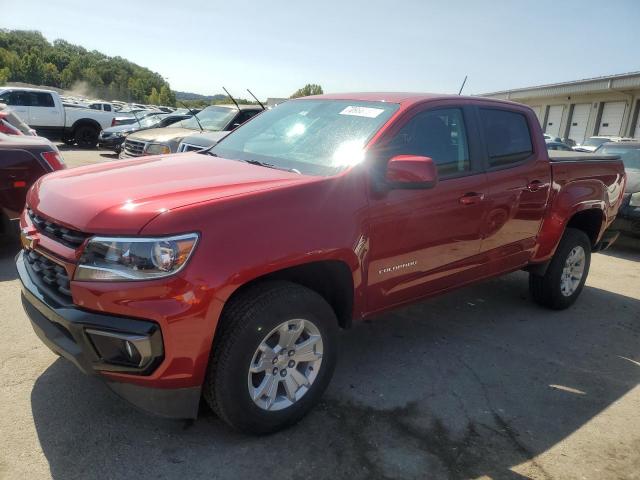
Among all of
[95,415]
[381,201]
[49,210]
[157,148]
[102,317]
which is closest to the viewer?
[102,317]

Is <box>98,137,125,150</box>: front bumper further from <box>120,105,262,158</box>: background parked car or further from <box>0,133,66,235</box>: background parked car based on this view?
<box>0,133,66,235</box>: background parked car

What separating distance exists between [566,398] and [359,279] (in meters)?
1.69

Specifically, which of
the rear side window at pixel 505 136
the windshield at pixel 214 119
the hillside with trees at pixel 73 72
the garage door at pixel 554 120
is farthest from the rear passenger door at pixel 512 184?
the hillside with trees at pixel 73 72

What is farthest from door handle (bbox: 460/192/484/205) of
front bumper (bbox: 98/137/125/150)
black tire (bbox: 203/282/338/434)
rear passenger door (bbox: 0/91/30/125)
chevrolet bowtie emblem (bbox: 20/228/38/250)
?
rear passenger door (bbox: 0/91/30/125)

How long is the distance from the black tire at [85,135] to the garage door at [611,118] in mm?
25746

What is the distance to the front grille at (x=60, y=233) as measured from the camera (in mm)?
2395

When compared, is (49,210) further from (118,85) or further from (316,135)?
(118,85)

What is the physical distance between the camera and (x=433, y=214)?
3.35 m

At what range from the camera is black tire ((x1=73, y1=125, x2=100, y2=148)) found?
18016 millimetres

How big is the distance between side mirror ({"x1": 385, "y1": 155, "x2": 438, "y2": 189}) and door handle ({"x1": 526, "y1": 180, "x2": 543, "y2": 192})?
1550 millimetres

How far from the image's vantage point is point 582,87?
29484 mm

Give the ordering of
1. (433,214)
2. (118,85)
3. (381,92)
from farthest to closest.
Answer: (118,85) < (381,92) < (433,214)

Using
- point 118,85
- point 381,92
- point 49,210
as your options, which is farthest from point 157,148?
point 118,85

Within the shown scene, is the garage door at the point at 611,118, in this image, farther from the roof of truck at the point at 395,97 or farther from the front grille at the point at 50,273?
the front grille at the point at 50,273
